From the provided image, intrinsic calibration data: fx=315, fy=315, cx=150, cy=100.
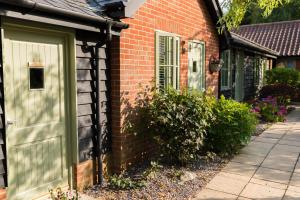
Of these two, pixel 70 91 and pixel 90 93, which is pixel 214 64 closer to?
pixel 90 93

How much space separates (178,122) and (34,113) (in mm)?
2363

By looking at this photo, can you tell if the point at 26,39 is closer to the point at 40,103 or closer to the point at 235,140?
the point at 40,103

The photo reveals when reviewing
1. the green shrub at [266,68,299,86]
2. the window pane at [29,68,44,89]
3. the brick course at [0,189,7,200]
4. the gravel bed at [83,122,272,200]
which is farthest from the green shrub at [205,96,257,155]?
the green shrub at [266,68,299,86]

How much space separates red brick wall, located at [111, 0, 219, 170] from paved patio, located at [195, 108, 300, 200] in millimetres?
1465

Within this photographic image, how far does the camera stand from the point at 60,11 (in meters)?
3.83

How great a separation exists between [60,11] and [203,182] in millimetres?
3370

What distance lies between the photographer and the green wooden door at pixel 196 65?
7.73 metres

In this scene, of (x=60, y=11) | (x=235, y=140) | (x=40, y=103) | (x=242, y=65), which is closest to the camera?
(x=60, y=11)

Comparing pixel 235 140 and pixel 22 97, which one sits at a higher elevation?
pixel 22 97

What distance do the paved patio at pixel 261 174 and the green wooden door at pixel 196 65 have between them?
2021 mm

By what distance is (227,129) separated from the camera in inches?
255

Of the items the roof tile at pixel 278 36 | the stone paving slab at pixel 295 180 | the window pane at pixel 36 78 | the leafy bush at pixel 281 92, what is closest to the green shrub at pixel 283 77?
the leafy bush at pixel 281 92

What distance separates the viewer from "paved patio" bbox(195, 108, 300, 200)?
466 centimetres

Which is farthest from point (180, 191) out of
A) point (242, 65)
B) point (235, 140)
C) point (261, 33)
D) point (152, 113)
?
point (261, 33)
